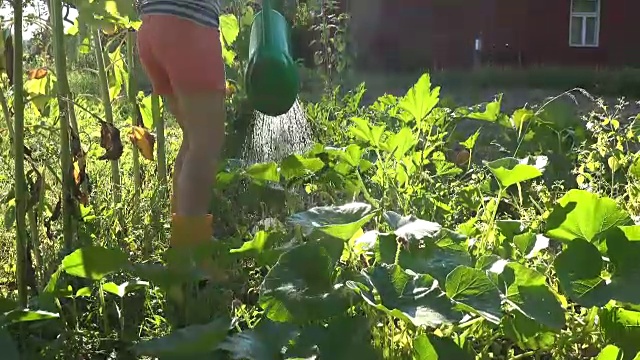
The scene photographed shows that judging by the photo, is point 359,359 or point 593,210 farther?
point 593,210

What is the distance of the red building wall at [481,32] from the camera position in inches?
444

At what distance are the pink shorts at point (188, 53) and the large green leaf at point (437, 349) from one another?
2.43 feet

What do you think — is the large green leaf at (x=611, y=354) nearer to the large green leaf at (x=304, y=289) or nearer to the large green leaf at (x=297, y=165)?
the large green leaf at (x=304, y=289)

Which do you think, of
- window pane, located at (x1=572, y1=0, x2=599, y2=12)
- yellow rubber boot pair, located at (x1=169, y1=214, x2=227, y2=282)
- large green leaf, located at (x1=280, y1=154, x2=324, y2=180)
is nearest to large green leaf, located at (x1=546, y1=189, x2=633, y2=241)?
large green leaf, located at (x1=280, y1=154, x2=324, y2=180)

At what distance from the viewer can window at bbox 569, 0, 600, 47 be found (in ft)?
38.9

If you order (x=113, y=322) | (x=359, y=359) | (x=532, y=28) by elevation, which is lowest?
(x=113, y=322)

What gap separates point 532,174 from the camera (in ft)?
3.68

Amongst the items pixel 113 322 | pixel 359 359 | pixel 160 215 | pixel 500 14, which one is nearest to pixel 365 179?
pixel 160 215

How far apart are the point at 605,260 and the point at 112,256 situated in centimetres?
60

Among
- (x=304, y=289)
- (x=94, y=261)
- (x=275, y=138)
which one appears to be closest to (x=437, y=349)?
(x=304, y=289)

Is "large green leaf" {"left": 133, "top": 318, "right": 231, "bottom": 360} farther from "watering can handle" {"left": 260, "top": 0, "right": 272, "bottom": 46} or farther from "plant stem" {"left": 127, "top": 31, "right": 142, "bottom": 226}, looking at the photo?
"plant stem" {"left": 127, "top": 31, "right": 142, "bottom": 226}

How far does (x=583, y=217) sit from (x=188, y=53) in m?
0.78

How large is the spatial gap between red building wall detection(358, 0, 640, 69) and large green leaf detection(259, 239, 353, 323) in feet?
33.8

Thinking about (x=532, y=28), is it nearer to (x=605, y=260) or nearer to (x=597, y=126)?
(x=597, y=126)
